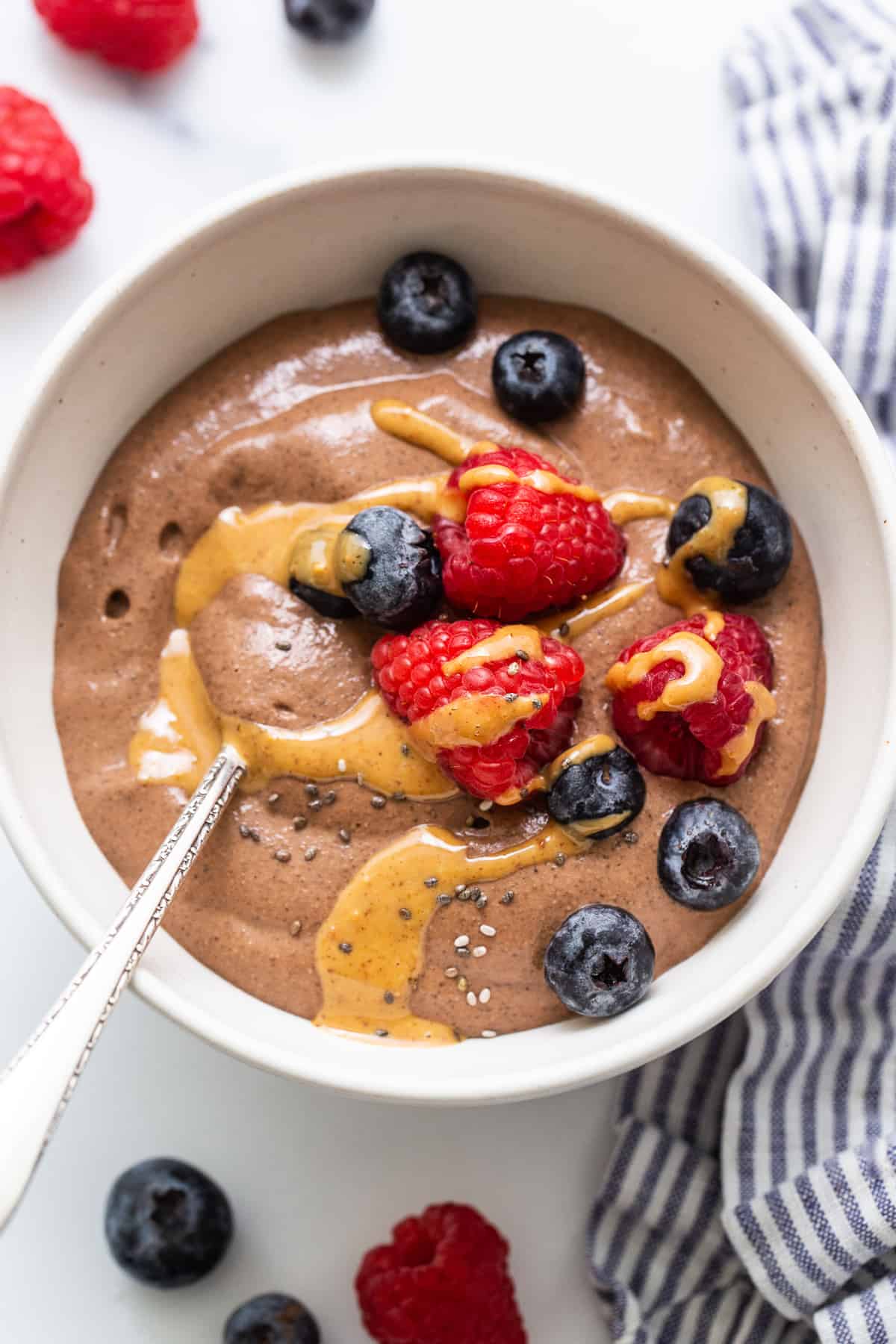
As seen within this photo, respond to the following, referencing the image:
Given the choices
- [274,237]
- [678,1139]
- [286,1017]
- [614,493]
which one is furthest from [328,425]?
[678,1139]

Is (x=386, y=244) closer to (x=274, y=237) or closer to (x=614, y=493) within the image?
(x=274, y=237)

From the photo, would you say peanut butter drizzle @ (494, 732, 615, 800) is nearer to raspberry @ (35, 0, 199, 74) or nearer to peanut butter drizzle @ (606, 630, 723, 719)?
peanut butter drizzle @ (606, 630, 723, 719)

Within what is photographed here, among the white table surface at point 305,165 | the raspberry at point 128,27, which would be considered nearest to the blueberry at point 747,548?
the white table surface at point 305,165

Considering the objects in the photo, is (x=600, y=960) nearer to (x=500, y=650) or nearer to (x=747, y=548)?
(x=500, y=650)

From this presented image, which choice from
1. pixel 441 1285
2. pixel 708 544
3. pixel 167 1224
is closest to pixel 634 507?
pixel 708 544

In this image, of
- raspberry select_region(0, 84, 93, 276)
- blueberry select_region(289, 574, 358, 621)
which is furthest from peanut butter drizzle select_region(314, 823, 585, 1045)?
raspberry select_region(0, 84, 93, 276)

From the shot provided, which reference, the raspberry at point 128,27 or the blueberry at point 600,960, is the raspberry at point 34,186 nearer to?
the raspberry at point 128,27

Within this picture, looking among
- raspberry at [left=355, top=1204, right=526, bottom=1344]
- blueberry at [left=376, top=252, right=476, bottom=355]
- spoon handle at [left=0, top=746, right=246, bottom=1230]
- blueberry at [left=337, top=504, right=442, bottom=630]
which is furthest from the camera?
raspberry at [left=355, top=1204, right=526, bottom=1344]
